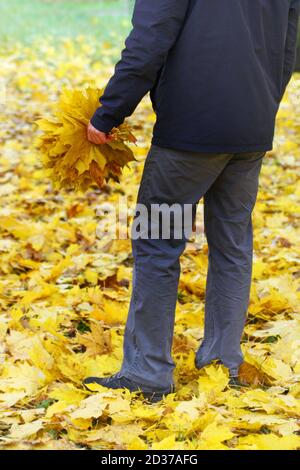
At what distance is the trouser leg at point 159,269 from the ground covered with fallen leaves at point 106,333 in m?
0.16

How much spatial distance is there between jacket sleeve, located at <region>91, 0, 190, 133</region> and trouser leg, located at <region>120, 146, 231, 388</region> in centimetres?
25

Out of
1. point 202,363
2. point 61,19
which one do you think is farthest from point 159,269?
point 61,19

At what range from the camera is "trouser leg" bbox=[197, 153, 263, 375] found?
2.90m

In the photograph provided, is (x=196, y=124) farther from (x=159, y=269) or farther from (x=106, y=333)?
(x=106, y=333)

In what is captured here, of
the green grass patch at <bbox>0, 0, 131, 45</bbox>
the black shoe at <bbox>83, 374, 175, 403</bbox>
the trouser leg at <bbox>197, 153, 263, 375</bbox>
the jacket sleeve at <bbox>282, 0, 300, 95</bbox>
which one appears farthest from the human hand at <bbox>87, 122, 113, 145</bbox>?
the green grass patch at <bbox>0, 0, 131, 45</bbox>

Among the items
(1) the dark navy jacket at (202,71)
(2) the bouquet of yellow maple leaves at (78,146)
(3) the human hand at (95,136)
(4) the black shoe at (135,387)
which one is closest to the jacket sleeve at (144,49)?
(1) the dark navy jacket at (202,71)

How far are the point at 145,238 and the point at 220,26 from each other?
2.64 feet

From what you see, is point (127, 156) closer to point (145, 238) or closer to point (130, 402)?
point (145, 238)

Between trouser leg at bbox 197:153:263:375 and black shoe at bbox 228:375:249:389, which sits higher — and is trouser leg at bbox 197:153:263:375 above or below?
above

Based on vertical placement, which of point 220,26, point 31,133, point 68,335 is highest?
point 220,26

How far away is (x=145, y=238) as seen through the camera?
2.78 m

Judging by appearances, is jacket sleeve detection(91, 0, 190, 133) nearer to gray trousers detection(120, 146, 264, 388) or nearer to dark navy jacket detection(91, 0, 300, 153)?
dark navy jacket detection(91, 0, 300, 153)

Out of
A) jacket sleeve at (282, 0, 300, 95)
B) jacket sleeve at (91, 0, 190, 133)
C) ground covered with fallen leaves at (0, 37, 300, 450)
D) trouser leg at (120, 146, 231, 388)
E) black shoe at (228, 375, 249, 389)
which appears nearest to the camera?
jacket sleeve at (91, 0, 190, 133)
